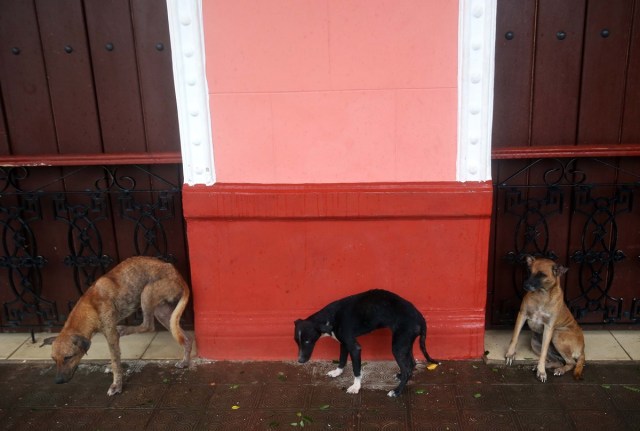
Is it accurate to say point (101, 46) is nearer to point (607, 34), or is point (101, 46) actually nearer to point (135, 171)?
point (135, 171)

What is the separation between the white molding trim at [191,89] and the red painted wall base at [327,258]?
8.2 inches

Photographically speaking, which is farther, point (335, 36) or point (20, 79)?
point (20, 79)

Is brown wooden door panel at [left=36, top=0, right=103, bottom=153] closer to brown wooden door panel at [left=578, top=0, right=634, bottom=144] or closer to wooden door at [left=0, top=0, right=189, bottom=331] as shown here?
wooden door at [left=0, top=0, right=189, bottom=331]

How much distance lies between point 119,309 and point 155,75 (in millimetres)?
1932

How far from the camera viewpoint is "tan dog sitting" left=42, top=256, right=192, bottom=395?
404 centimetres

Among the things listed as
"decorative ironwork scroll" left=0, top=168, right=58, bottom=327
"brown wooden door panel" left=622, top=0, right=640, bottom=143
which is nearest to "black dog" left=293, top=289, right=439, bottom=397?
"brown wooden door panel" left=622, top=0, right=640, bottom=143

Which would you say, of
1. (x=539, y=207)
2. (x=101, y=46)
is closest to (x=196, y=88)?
(x=101, y=46)

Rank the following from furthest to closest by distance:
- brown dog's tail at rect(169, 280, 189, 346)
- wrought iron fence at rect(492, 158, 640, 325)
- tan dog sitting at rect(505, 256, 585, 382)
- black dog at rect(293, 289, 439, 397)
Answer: wrought iron fence at rect(492, 158, 640, 325), brown dog's tail at rect(169, 280, 189, 346), tan dog sitting at rect(505, 256, 585, 382), black dog at rect(293, 289, 439, 397)

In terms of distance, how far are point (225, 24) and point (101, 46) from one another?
3.95ft

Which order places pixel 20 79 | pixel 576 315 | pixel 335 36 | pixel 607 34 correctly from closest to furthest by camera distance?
pixel 335 36
pixel 607 34
pixel 20 79
pixel 576 315

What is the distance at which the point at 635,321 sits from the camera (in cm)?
498

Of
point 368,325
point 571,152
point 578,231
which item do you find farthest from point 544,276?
point 368,325

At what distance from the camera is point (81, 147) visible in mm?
4805

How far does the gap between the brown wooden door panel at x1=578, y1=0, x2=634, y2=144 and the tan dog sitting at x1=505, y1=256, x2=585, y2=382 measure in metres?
1.21
